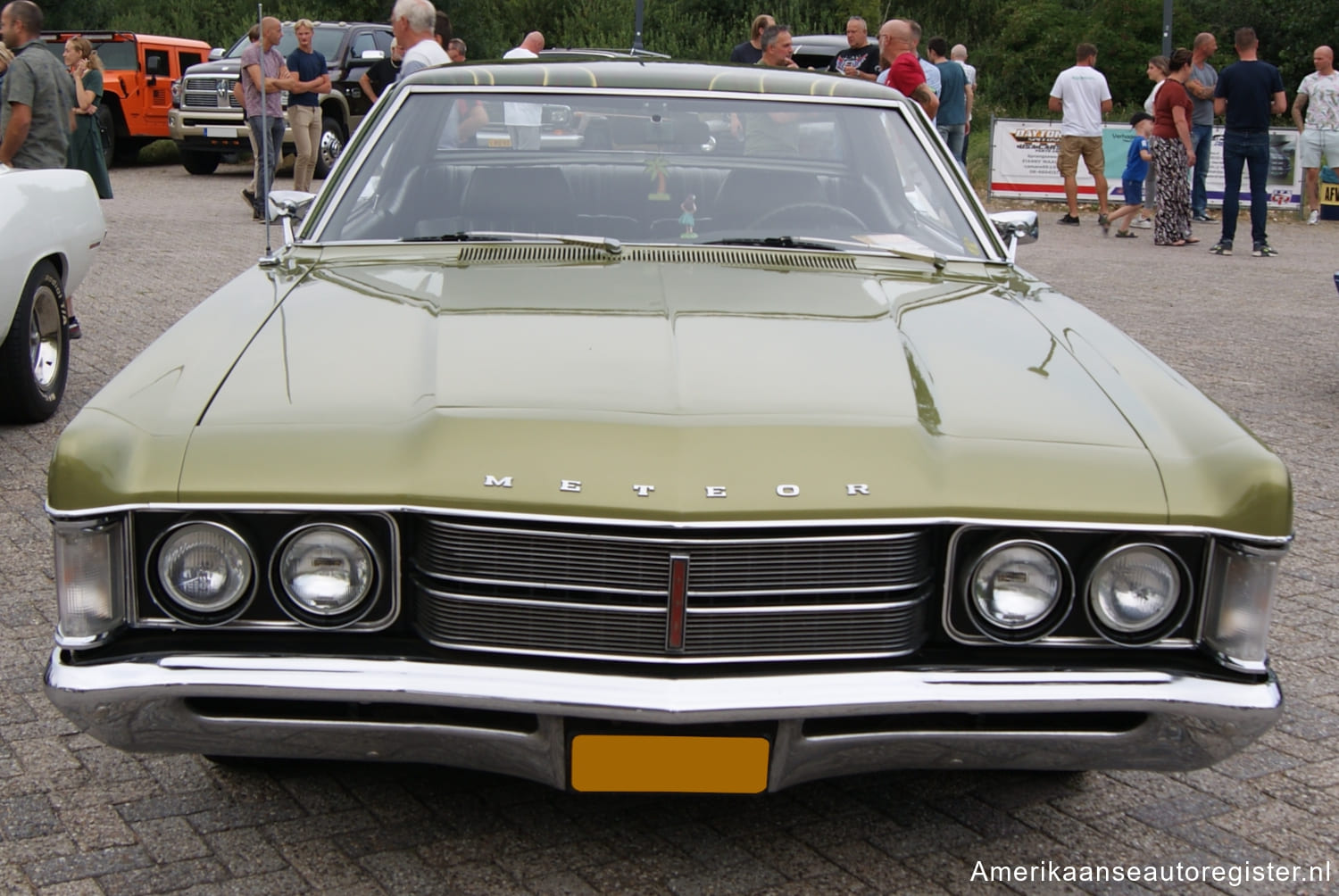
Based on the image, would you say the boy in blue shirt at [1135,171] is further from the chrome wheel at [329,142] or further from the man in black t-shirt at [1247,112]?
the chrome wheel at [329,142]

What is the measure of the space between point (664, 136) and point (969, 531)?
1917 millimetres

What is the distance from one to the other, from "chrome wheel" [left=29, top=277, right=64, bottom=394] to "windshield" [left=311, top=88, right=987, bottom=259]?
10.1 feet

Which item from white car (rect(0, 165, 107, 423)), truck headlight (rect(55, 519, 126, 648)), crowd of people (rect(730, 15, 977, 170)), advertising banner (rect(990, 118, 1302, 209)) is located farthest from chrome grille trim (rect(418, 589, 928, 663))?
advertising banner (rect(990, 118, 1302, 209))

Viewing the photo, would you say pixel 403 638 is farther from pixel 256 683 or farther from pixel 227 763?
pixel 227 763

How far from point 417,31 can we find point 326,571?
720cm

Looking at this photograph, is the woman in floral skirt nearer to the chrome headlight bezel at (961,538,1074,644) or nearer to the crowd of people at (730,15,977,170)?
the crowd of people at (730,15,977,170)

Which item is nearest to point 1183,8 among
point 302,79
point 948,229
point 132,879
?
point 302,79

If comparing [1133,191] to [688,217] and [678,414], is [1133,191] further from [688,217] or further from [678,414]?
[678,414]

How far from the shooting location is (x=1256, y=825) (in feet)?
10.2

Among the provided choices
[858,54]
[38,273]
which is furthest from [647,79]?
[858,54]

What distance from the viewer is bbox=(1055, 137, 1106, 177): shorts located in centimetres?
1589

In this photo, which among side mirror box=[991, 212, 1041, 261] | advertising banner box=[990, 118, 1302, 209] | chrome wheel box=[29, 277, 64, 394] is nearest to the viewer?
side mirror box=[991, 212, 1041, 261]

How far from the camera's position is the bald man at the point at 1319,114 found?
15117mm

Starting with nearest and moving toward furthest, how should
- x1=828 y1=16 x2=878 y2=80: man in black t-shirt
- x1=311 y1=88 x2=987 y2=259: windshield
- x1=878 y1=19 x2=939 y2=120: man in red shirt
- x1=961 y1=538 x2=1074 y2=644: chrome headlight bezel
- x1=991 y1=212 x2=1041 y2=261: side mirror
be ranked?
x1=961 y1=538 x2=1074 y2=644: chrome headlight bezel, x1=311 y1=88 x2=987 y2=259: windshield, x1=991 y1=212 x2=1041 y2=261: side mirror, x1=878 y1=19 x2=939 y2=120: man in red shirt, x1=828 y1=16 x2=878 y2=80: man in black t-shirt
